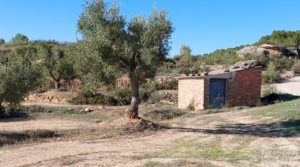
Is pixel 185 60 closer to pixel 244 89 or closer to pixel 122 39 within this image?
pixel 244 89

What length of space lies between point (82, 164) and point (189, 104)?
1727 cm

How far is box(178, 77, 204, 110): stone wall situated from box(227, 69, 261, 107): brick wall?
1841 mm

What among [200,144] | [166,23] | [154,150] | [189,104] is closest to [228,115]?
[189,104]

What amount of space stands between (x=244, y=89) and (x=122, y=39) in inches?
495

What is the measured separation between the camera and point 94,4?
59.1ft

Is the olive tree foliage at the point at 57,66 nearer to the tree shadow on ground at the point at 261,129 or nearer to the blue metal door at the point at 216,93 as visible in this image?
the blue metal door at the point at 216,93

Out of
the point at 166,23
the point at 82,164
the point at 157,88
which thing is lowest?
the point at 82,164

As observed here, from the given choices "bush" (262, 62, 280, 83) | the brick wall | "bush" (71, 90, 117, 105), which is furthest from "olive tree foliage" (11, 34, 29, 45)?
the brick wall

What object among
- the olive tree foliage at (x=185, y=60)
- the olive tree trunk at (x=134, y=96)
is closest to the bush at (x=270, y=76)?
the olive tree foliage at (x=185, y=60)

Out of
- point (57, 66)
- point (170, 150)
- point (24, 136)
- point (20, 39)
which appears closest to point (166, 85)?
point (57, 66)

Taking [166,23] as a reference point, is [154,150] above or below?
below

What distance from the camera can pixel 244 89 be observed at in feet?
92.4

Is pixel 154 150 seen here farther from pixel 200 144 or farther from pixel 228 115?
pixel 228 115

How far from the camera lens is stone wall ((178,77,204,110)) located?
27016mm
